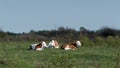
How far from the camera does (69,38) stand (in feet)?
143

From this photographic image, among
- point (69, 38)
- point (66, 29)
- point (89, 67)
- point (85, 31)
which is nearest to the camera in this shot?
point (89, 67)

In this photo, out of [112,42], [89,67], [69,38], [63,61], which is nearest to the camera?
[63,61]

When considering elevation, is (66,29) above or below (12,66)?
above

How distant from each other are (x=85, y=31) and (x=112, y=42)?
68.5ft

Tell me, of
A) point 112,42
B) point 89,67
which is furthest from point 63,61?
point 112,42

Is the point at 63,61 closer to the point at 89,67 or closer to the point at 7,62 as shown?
the point at 89,67

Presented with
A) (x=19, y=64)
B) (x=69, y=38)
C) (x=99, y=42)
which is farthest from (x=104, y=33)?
(x=19, y=64)

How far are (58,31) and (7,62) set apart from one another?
37.2m

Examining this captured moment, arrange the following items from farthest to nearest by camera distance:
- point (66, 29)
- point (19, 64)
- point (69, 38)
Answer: point (66, 29) < point (69, 38) < point (19, 64)

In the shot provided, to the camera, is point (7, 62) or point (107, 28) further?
point (107, 28)

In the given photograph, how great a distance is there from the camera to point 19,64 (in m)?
15.4

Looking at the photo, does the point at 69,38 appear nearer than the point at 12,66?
No

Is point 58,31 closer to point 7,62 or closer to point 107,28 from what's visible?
point 107,28

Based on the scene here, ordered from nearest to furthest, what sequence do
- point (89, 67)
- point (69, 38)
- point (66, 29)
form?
point (89, 67) → point (69, 38) → point (66, 29)
